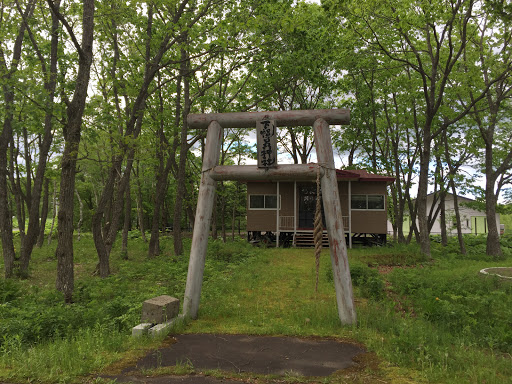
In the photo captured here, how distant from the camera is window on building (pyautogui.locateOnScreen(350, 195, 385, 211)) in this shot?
68.6 ft

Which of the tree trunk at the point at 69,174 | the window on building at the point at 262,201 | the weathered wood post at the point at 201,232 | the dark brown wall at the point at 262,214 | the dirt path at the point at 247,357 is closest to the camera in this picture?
the dirt path at the point at 247,357

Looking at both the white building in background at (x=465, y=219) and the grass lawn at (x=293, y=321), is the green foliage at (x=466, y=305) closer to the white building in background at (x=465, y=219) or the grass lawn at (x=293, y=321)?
the grass lawn at (x=293, y=321)

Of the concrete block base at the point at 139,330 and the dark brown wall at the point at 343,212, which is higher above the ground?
the dark brown wall at the point at 343,212

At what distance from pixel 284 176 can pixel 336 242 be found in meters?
1.48

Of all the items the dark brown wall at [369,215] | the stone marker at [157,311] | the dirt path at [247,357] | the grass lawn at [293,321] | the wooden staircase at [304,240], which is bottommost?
the dirt path at [247,357]

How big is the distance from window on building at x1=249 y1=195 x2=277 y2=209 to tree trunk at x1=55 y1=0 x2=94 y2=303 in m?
14.4

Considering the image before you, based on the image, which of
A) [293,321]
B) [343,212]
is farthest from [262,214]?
[293,321]

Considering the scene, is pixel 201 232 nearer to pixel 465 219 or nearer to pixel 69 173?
pixel 69 173

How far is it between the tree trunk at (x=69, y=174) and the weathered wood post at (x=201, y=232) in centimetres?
338

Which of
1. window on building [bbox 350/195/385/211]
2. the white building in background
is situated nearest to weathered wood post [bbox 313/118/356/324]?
window on building [bbox 350/195/385/211]

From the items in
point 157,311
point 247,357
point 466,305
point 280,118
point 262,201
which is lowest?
point 247,357

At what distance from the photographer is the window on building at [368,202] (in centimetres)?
2091

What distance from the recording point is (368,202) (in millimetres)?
20969

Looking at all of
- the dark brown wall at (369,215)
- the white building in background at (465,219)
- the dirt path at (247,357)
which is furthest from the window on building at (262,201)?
the white building in background at (465,219)
